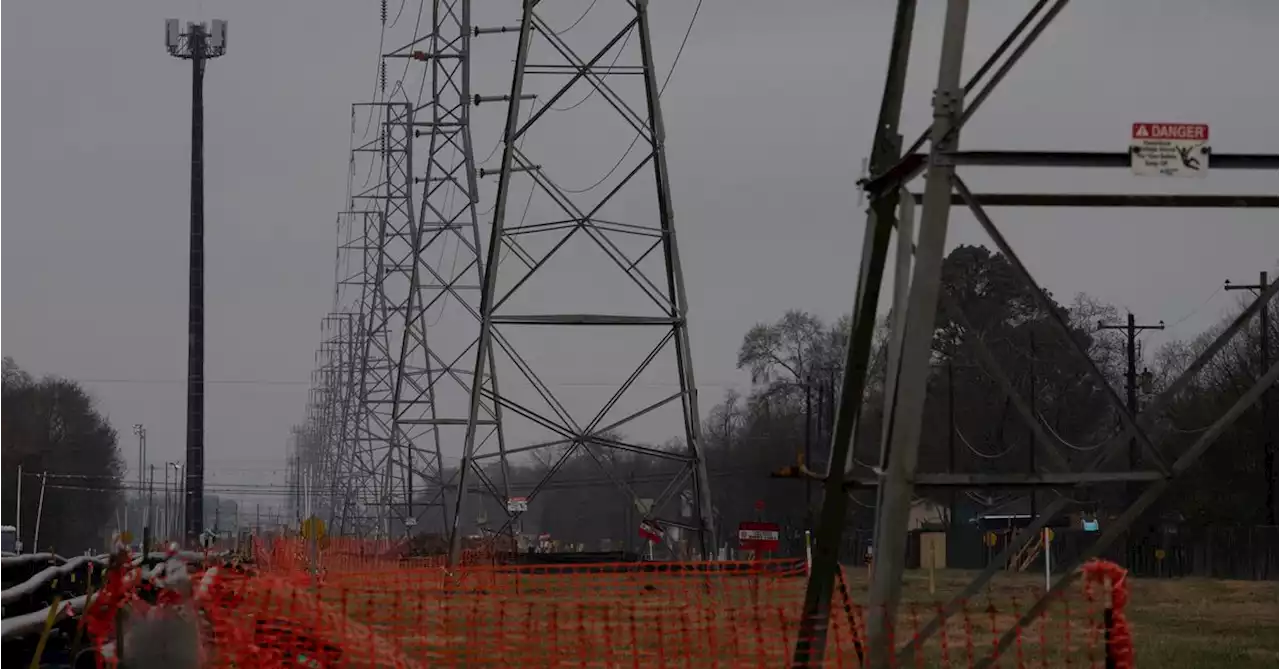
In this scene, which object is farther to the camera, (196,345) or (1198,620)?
(196,345)

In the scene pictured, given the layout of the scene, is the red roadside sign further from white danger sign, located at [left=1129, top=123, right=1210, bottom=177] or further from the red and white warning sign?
white danger sign, located at [left=1129, top=123, right=1210, bottom=177]

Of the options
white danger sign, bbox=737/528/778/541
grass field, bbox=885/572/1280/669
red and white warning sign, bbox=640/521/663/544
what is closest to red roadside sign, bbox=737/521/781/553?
white danger sign, bbox=737/528/778/541

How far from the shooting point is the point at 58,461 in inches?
4788

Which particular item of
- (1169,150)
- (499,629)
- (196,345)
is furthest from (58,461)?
(1169,150)

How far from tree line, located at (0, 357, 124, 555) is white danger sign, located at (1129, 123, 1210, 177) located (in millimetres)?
90376

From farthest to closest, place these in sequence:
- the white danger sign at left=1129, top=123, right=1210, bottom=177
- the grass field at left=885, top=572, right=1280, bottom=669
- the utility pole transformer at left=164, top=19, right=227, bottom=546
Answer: the utility pole transformer at left=164, top=19, right=227, bottom=546 < the grass field at left=885, top=572, right=1280, bottom=669 < the white danger sign at left=1129, top=123, right=1210, bottom=177

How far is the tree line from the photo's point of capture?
4006 inches

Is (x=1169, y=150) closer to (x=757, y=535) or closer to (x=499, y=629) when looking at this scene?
(x=499, y=629)

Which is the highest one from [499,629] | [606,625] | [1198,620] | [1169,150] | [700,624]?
[1169,150]

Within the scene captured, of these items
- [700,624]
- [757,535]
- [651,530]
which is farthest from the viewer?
[757,535]

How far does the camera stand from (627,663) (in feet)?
51.2

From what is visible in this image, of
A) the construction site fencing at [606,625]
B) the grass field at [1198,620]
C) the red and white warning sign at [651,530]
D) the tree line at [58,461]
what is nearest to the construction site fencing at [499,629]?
the construction site fencing at [606,625]

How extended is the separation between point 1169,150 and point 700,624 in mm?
9682

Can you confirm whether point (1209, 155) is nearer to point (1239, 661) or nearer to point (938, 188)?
point (938, 188)
